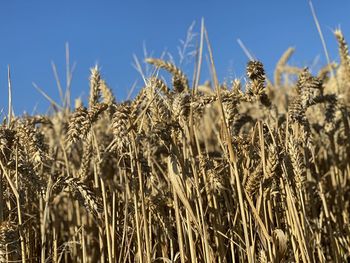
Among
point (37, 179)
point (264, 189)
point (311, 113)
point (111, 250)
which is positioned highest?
point (311, 113)

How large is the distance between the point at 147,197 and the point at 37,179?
14.2 inches

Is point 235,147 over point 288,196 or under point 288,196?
over

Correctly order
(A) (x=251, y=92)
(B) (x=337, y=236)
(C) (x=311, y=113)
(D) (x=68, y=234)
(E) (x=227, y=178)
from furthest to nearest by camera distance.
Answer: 1. (C) (x=311, y=113)
2. (D) (x=68, y=234)
3. (B) (x=337, y=236)
4. (E) (x=227, y=178)
5. (A) (x=251, y=92)

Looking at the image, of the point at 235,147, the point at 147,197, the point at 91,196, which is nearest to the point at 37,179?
the point at 91,196

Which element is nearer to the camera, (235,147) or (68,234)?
(235,147)

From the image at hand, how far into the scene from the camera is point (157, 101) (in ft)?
4.74

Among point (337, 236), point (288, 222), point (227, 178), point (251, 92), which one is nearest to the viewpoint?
point (251, 92)

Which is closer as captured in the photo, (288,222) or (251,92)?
(251,92)

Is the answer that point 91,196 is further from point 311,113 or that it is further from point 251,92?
point 311,113

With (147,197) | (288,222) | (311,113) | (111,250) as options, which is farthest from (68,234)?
(311,113)

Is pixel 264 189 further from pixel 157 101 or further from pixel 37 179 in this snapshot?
pixel 37 179

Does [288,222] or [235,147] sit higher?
[235,147]

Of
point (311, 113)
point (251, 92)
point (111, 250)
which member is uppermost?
point (311, 113)

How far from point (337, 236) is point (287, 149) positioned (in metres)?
0.62
